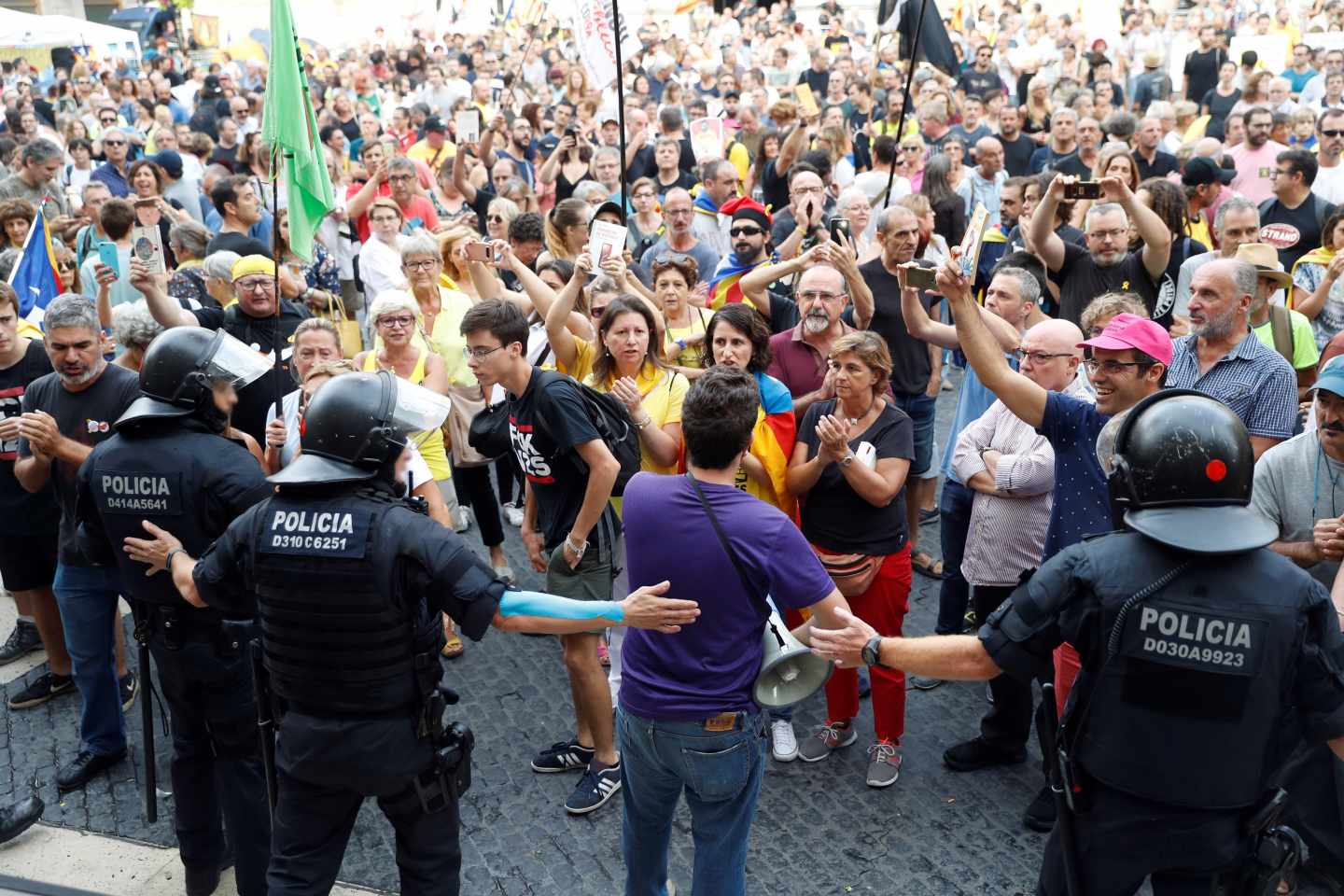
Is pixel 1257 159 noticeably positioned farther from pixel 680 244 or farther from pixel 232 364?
pixel 232 364

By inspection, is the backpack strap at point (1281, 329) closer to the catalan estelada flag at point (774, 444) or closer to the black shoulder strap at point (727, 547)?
the catalan estelada flag at point (774, 444)

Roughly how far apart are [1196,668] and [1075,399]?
1.60 meters

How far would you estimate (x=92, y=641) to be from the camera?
4.96m

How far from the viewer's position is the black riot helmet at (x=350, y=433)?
3260mm

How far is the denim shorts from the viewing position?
21.6 ft

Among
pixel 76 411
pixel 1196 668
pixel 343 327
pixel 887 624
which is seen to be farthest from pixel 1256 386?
pixel 343 327

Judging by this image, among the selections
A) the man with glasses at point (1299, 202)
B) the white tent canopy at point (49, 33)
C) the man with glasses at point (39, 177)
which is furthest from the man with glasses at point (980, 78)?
the white tent canopy at point (49, 33)

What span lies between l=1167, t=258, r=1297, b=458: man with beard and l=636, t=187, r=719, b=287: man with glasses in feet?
11.5

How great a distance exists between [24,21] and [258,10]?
68.2ft

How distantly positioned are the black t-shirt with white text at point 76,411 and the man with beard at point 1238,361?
446 centimetres

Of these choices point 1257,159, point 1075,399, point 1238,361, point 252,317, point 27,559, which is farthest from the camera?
point 1257,159

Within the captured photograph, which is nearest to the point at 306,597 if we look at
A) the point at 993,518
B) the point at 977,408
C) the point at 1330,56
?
the point at 993,518

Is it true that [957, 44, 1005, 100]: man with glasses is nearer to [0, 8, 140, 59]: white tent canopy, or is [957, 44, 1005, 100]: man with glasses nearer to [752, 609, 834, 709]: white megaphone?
Answer: [752, 609, 834, 709]: white megaphone

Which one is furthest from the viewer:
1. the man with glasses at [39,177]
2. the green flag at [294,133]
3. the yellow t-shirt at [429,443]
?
the man with glasses at [39,177]
